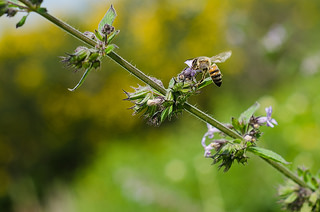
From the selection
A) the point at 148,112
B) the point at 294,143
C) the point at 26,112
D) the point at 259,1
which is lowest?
the point at 148,112

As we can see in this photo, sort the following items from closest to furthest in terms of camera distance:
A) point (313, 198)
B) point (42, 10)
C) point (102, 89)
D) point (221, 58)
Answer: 1. point (42, 10)
2. point (313, 198)
3. point (221, 58)
4. point (102, 89)

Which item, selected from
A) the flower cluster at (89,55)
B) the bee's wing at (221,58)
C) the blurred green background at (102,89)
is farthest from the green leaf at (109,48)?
the blurred green background at (102,89)

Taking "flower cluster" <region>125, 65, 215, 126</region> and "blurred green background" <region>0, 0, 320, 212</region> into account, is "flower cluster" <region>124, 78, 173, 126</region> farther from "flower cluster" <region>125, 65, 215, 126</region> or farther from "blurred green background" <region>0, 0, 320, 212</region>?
"blurred green background" <region>0, 0, 320, 212</region>

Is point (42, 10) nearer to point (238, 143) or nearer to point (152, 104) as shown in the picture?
point (152, 104)

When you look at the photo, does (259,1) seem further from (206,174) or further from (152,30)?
(206,174)

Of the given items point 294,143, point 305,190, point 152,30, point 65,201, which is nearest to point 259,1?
point 152,30

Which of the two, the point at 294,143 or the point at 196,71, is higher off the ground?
the point at 294,143

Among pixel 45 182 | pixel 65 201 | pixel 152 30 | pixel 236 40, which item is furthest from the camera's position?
pixel 152 30

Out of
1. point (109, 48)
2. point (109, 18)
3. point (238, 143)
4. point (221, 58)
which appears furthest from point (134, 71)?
point (221, 58)

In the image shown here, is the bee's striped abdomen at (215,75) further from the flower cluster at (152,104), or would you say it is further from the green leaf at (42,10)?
the green leaf at (42,10)
